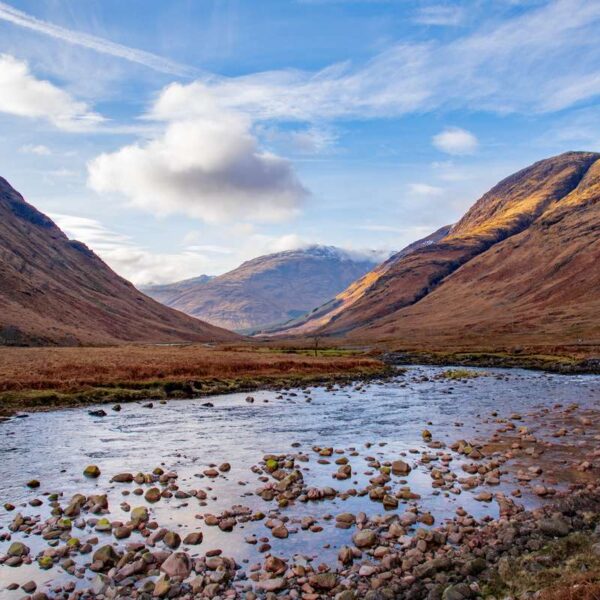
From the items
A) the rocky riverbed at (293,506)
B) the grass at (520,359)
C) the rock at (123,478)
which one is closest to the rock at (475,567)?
the rocky riverbed at (293,506)

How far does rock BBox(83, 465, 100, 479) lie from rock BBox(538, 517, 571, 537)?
62.1 feet

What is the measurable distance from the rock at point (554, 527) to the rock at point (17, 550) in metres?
16.6

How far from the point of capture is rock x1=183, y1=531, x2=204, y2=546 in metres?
17.3

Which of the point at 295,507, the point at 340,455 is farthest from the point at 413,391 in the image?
the point at 295,507

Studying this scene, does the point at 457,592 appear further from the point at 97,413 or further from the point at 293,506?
the point at 97,413

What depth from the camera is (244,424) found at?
128 ft

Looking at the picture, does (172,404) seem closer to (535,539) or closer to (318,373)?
(318,373)

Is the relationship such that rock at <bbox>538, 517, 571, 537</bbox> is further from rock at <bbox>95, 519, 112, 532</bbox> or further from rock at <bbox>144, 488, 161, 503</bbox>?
rock at <bbox>95, 519, 112, 532</bbox>

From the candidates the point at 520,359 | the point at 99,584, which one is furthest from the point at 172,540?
the point at 520,359

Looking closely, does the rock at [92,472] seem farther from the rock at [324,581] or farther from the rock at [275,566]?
the rock at [324,581]

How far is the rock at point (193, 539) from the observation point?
1734 cm

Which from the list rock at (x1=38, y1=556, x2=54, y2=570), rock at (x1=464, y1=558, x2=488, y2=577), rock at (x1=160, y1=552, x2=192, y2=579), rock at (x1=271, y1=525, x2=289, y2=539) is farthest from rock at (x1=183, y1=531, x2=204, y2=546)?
rock at (x1=464, y1=558, x2=488, y2=577)

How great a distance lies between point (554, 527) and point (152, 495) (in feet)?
49.2

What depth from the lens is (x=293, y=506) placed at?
2111 centimetres
